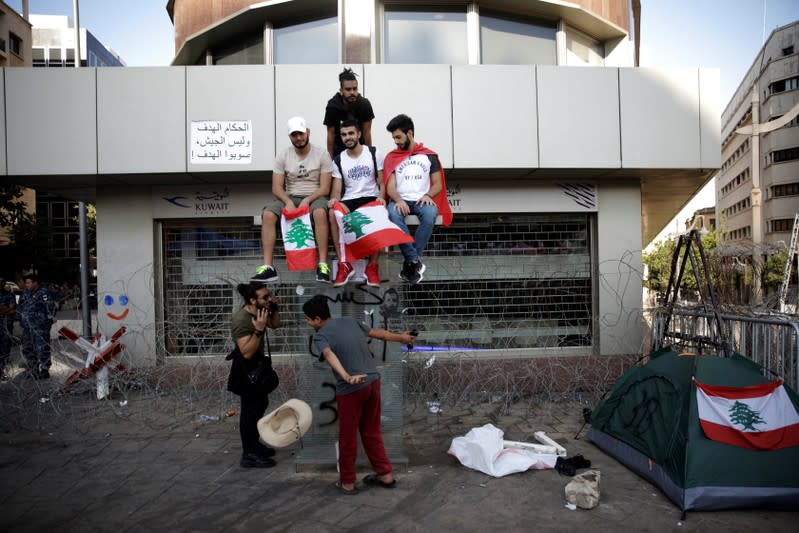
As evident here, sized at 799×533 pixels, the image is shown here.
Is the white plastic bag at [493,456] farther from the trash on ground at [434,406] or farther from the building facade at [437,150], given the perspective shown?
the building facade at [437,150]

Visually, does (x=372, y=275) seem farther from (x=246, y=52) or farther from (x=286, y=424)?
(x=246, y=52)

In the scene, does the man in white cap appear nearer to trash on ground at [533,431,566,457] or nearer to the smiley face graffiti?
trash on ground at [533,431,566,457]

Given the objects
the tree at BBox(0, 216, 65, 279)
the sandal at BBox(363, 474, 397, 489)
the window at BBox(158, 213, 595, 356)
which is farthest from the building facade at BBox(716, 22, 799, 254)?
the sandal at BBox(363, 474, 397, 489)

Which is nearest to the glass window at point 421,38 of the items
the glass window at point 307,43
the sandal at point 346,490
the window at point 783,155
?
the glass window at point 307,43

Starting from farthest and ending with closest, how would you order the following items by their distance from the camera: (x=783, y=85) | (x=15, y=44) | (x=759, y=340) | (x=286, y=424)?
(x=783, y=85) → (x=15, y=44) → (x=759, y=340) → (x=286, y=424)

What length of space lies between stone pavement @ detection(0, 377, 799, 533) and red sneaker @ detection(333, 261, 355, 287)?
183 cm

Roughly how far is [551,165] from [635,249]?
238cm

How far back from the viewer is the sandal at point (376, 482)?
190 inches

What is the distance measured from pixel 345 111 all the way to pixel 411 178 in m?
1.03

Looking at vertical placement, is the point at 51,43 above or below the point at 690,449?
above

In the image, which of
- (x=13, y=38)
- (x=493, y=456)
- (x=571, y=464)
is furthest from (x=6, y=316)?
(x=13, y=38)

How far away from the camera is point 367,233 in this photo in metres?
5.37

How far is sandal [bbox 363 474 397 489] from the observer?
4816 mm

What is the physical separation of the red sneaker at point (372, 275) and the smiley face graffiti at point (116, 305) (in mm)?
6227
